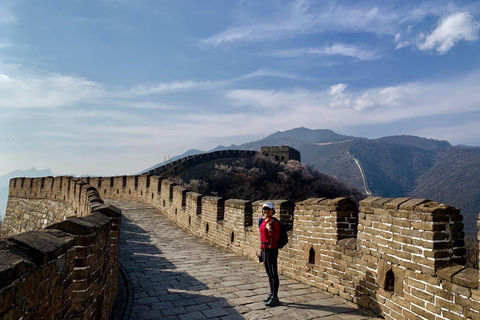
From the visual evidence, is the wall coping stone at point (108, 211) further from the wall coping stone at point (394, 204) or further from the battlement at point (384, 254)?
the wall coping stone at point (394, 204)

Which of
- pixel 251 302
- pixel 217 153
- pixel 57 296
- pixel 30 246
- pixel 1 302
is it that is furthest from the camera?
pixel 217 153

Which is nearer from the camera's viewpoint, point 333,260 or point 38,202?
point 333,260

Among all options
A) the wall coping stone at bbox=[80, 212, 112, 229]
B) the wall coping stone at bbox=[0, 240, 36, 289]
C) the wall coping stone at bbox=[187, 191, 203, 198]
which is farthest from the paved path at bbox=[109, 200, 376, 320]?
the wall coping stone at bbox=[0, 240, 36, 289]

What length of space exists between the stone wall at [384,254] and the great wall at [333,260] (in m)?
0.01

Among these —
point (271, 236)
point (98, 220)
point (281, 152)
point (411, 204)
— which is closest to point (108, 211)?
→ point (98, 220)

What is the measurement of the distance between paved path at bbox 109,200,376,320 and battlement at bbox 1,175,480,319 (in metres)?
0.31

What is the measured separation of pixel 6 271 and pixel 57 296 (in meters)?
0.86

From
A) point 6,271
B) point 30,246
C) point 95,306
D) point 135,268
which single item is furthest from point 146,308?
point 6,271

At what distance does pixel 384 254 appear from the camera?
417cm

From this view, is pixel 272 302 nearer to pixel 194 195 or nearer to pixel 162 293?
pixel 162 293

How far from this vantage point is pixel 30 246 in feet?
6.66

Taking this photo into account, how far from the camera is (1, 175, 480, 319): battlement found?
3396 mm

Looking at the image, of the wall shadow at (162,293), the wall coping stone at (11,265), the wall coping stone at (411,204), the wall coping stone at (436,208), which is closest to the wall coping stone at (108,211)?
the wall shadow at (162,293)

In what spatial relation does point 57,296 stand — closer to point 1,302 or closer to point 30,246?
point 30,246
